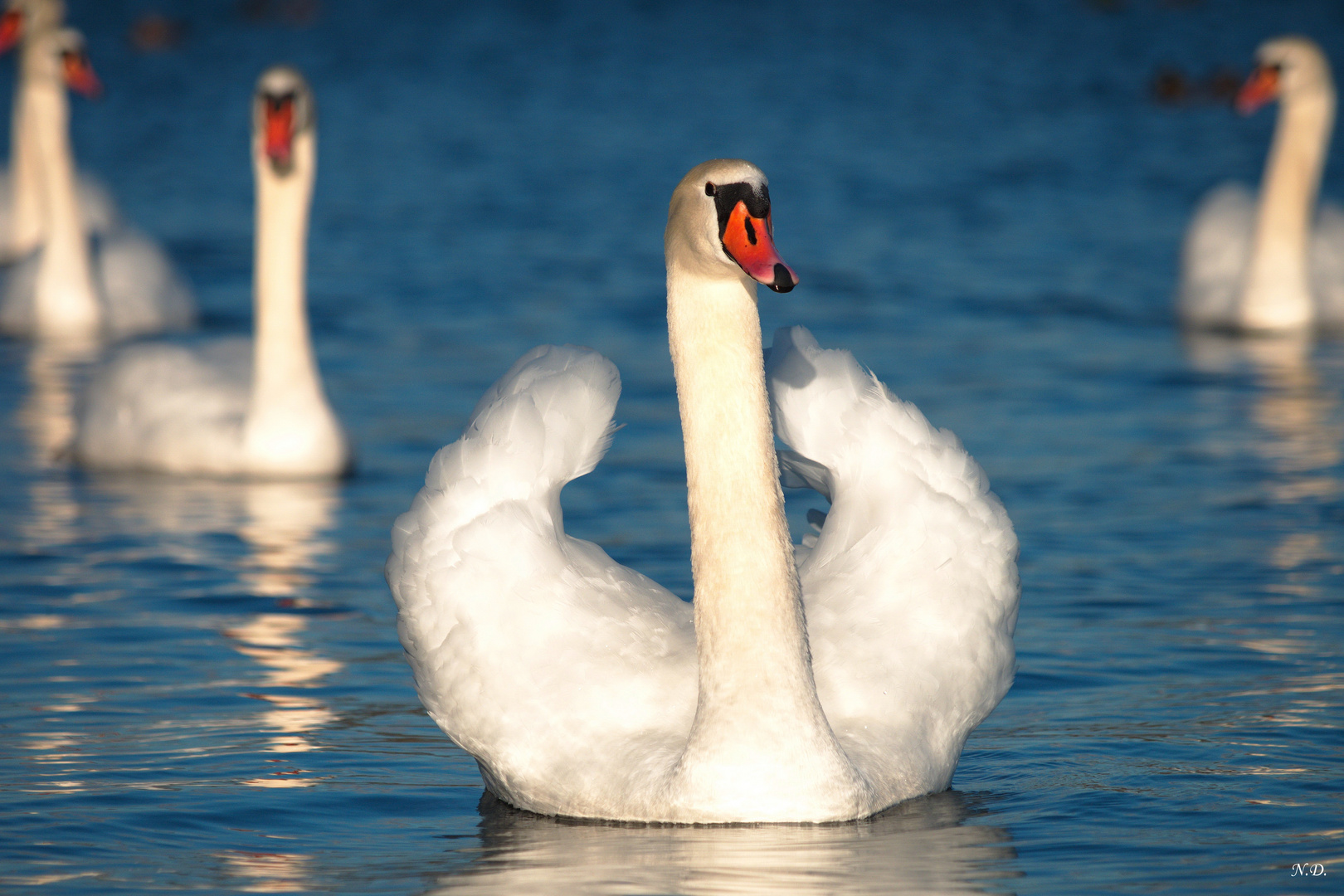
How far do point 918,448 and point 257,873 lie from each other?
2203 millimetres

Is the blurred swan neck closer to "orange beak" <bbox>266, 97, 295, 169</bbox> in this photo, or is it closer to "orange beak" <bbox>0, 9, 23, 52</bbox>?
"orange beak" <bbox>266, 97, 295, 169</bbox>

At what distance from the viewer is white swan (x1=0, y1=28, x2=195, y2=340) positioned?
1516cm

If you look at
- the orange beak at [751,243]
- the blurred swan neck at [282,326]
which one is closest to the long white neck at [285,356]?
the blurred swan neck at [282,326]

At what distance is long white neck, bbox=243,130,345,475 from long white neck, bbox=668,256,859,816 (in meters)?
5.49

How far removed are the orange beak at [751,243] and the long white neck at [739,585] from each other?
29 cm

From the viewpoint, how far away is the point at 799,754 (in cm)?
529

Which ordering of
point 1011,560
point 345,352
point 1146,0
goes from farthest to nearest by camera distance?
point 1146,0 → point 345,352 → point 1011,560

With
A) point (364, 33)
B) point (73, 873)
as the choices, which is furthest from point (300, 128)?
point (364, 33)

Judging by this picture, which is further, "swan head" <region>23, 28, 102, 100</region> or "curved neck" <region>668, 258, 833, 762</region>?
"swan head" <region>23, 28, 102, 100</region>

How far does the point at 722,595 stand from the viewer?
539 centimetres

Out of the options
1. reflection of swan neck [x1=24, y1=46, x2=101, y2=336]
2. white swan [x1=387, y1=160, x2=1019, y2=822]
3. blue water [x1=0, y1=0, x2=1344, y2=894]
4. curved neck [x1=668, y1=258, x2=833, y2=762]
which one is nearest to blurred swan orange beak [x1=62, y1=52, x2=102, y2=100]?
reflection of swan neck [x1=24, y1=46, x2=101, y2=336]

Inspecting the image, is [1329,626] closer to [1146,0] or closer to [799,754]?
[799,754]

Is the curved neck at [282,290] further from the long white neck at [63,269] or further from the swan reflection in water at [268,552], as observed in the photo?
the long white neck at [63,269]

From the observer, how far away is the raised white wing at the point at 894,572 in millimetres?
5625
